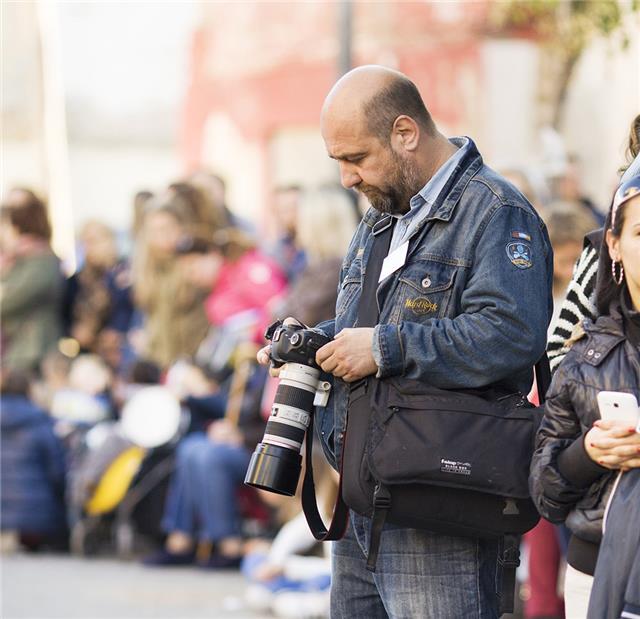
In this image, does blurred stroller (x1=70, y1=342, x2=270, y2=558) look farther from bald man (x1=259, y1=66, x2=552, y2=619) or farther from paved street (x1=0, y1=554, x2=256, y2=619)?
bald man (x1=259, y1=66, x2=552, y2=619)

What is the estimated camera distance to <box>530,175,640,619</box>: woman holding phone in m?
3.34

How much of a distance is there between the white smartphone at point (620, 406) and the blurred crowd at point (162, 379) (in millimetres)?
4287

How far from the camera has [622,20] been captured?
8070 millimetres

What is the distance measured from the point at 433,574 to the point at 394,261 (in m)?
0.78

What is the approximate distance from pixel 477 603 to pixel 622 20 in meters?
5.23

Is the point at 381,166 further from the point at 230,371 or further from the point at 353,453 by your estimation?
the point at 230,371

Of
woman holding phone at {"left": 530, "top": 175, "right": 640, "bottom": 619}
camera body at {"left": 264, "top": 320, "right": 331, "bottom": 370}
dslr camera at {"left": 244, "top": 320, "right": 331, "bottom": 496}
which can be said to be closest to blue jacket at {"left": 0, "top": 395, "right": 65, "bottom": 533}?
dslr camera at {"left": 244, "top": 320, "right": 331, "bottom": 496}

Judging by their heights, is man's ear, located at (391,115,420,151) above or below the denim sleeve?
above

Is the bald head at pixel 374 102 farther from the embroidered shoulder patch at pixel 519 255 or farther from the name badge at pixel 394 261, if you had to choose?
the embroidered shoulder patch at pixel 519 255

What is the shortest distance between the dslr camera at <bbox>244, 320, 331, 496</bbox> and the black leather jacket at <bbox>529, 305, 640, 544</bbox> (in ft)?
2.00

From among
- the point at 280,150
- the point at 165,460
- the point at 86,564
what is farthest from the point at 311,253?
the point at 280,150

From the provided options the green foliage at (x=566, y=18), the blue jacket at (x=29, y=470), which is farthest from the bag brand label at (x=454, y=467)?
the blue jacket at (x=29, y=470)

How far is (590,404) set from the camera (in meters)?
3.37

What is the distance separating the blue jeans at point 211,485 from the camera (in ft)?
28.1
